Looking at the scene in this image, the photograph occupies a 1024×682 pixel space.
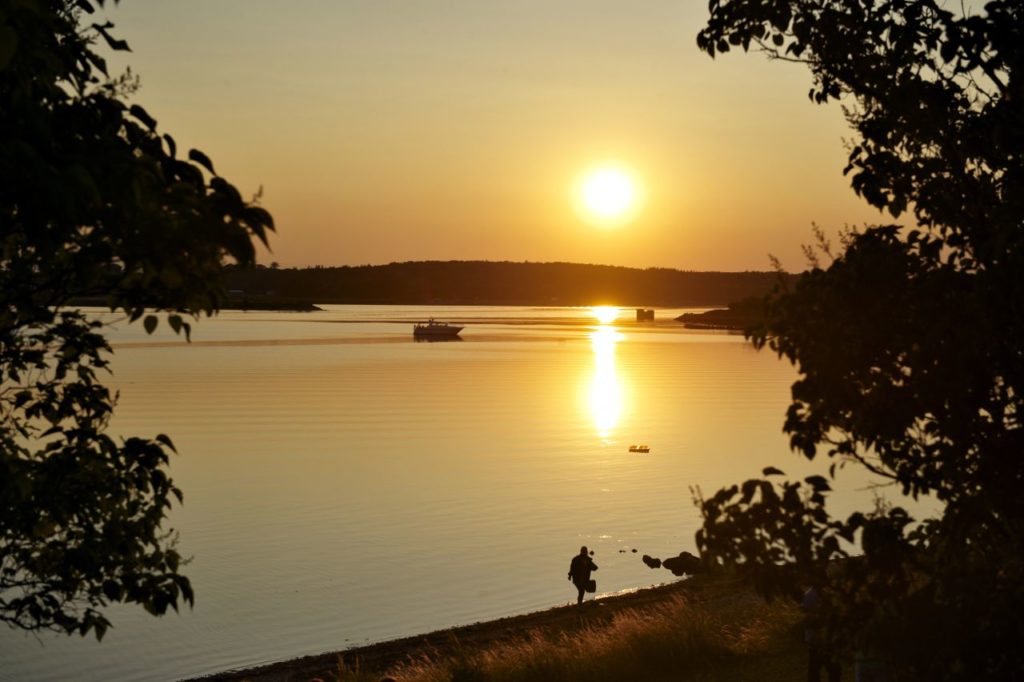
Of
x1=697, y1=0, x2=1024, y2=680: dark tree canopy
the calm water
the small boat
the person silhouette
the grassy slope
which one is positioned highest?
x1=697, y1=0, x2=1024, y2=680: dark tree canopy

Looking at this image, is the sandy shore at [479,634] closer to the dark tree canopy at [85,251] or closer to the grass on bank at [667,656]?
the grass on bank at [667,656]

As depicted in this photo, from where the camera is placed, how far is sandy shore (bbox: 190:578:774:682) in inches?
903

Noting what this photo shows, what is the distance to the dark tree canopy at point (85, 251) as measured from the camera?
538 centimetres

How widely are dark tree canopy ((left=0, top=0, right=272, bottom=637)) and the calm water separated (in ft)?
56.4

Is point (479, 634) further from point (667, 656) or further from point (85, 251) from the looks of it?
point (85, 251)

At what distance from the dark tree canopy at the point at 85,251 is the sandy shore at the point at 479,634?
13.3m

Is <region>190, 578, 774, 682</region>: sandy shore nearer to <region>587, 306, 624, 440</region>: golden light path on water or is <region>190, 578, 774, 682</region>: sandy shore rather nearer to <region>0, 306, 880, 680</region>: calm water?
<region>0, 306, 880, 680</region>: calm water

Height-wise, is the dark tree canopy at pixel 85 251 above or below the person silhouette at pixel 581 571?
above

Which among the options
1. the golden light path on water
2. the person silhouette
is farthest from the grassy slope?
the golden light path on water

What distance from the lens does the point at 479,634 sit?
2558cm

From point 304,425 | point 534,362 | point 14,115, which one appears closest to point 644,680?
point 14,115

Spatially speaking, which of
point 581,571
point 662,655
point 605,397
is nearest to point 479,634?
point 581,571

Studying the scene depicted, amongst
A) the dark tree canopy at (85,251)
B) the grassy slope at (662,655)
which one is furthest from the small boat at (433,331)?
the dark tree canopy at (85,251)

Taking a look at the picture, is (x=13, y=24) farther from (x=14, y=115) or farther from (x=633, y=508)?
(x=633, y=508)
